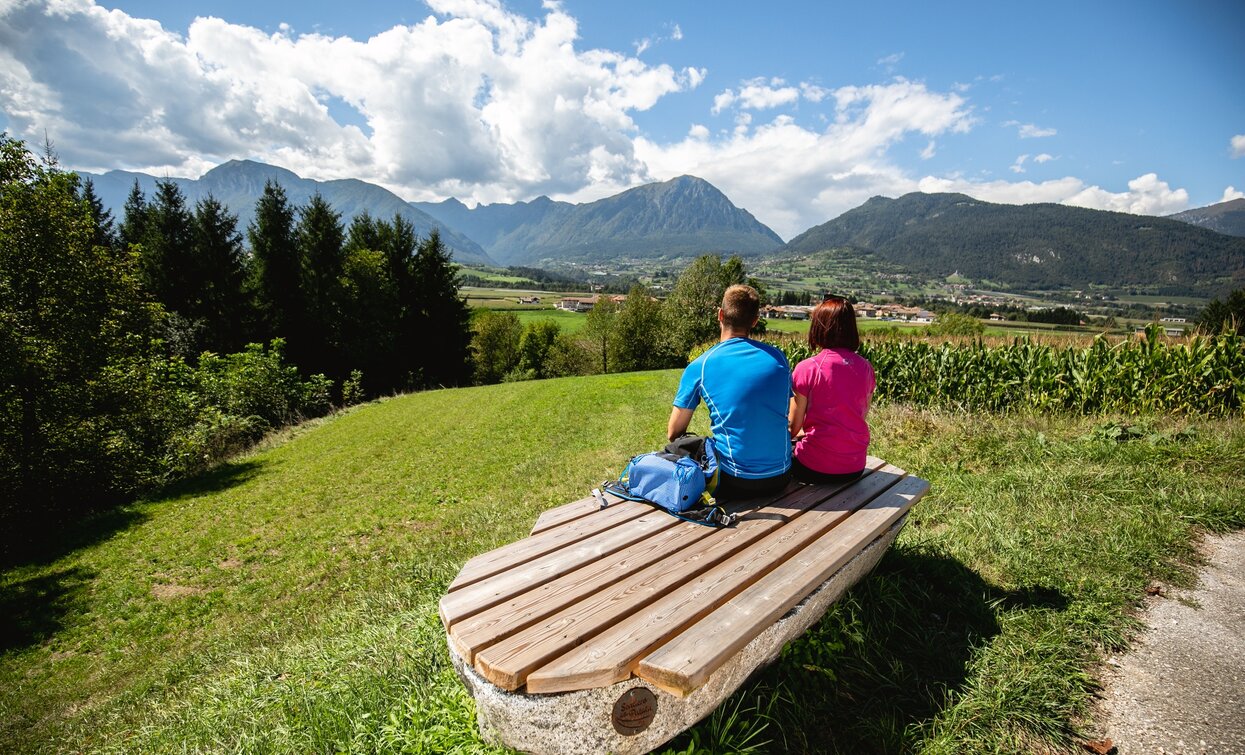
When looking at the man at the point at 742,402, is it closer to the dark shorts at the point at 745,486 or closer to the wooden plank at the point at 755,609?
the dark shorts at the point at 745,486

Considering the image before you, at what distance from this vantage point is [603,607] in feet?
6.75

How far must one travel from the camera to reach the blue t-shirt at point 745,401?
3.08m

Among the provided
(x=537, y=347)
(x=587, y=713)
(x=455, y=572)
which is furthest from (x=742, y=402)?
(x=537, y=347)

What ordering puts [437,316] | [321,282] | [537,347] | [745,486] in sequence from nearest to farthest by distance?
[745,486] < [321,282] < [437,316] < [537,347]

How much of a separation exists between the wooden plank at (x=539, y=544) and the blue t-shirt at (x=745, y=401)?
0.74 m

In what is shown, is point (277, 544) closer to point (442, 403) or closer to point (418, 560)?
point (418, 560)

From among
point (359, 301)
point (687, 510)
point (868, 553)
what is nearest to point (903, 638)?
point (868, 553)

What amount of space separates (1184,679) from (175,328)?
1338 inches

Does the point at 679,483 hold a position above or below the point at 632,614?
above

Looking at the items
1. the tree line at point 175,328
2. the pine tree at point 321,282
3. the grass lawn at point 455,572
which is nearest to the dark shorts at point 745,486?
the grass lawn at point 455,572

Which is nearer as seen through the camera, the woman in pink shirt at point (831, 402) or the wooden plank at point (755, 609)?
the wooden plank at point (755, 609)

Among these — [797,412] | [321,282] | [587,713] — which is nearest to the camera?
[587,713]

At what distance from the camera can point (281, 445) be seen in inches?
642

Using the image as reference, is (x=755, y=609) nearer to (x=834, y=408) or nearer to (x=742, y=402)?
(x=742, y=402)
